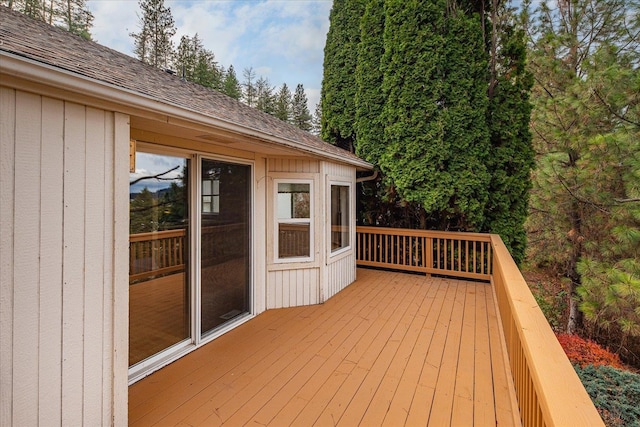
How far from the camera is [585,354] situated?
552cm

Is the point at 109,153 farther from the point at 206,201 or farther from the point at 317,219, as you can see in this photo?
the point at 317,219

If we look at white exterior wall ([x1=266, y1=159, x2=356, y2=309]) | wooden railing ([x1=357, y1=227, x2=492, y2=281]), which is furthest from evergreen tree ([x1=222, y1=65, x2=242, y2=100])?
white exterior wall ([x1=266, y1=159, x2=356, y2=309])

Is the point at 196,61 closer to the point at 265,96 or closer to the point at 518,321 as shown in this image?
the point at 265,96

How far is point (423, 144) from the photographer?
5863 mm

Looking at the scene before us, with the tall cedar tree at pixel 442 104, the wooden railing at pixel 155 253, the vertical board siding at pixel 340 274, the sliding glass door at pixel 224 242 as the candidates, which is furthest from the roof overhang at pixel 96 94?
the tall cedar tree at pixel 442 104

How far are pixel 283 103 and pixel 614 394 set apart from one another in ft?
75.2

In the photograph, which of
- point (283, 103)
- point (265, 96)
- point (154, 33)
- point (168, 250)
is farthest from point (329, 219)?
point (265, 96)

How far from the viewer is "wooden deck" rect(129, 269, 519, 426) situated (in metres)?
2.31

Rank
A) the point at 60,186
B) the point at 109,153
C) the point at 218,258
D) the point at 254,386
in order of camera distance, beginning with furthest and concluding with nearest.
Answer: the point at 218,258 < the point at 254,386 < the point at 109,153 < the point at 60,186

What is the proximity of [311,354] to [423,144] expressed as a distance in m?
4.40

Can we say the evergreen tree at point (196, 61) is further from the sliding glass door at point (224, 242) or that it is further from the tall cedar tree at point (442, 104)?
the sliding glass door at point (224, 242)

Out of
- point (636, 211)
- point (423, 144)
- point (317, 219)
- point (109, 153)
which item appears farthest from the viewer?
point (423, 144)

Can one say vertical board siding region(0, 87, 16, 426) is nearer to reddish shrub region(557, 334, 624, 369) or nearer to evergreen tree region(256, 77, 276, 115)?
reddish shrub region(557, 334, 624, 369)

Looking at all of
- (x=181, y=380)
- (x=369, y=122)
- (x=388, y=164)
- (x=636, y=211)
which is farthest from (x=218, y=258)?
(x=636, y=211)
